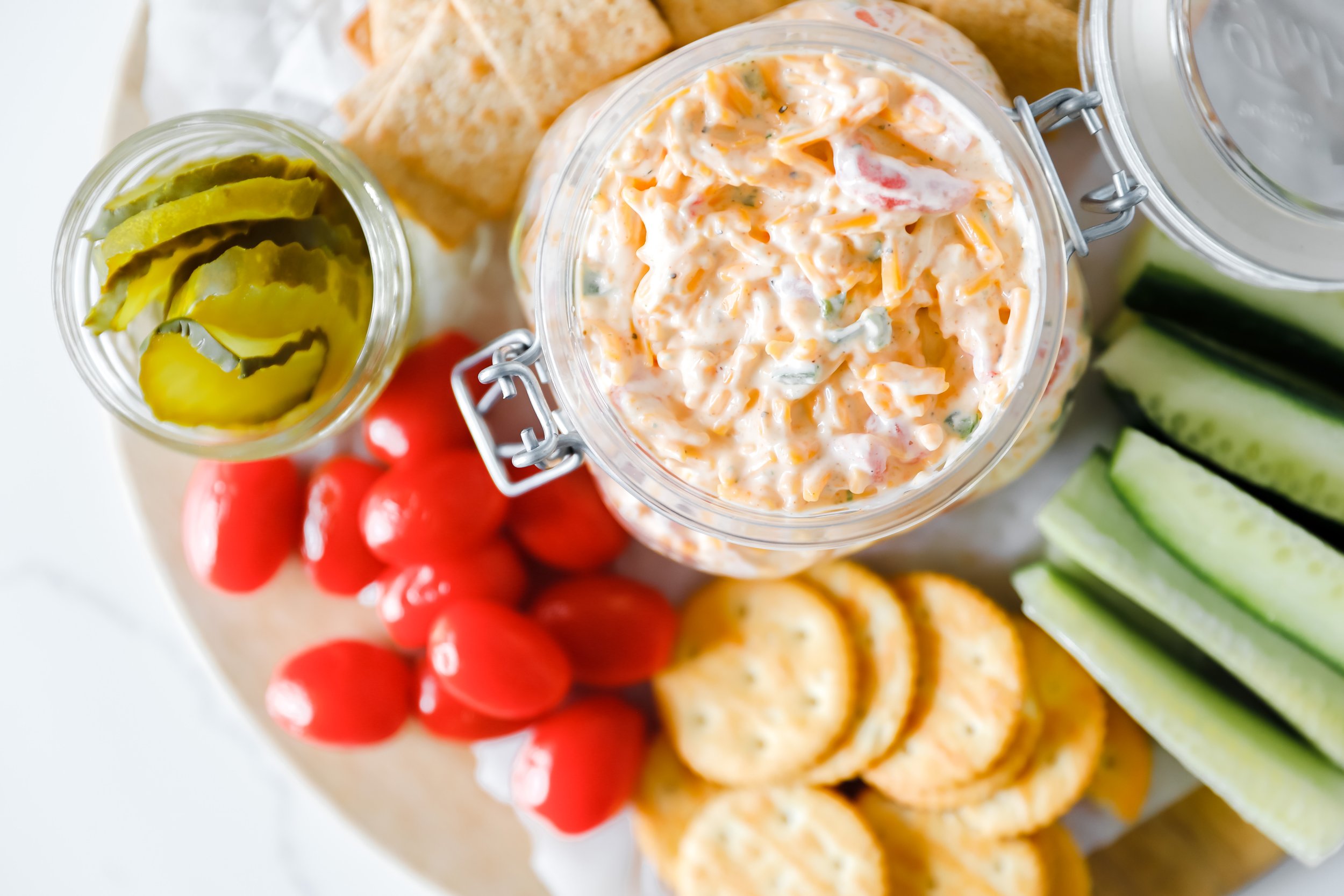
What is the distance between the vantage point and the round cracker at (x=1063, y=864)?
1.17 meters

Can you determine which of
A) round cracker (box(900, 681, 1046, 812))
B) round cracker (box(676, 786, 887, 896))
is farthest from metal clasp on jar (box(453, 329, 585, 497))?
round cracker (box(900, 681, 1046, 812))

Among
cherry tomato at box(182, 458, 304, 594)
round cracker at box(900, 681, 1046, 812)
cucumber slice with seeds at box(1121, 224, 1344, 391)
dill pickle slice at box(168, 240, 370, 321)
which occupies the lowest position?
round cracker at box(900, 681, 1046, 812)

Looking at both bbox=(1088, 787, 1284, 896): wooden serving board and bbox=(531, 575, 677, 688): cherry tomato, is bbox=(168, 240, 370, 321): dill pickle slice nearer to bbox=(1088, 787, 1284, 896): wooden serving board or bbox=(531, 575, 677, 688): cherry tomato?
bbox=(531, 575, 677, 688): cherry tomato

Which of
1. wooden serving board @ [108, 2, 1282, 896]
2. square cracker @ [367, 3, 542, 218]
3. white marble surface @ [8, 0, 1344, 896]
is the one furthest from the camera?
white marble surface @ [8, 0, 1344, 896]

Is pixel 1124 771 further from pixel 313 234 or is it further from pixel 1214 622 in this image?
pixel 313 234

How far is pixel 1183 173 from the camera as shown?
94cm

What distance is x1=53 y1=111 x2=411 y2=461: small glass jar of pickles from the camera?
0.92 m

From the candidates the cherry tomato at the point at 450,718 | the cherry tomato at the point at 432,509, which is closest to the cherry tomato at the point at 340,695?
the cherry tomato at the point at 450,718

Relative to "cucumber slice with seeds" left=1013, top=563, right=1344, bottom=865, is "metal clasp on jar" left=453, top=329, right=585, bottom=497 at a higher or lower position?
higher

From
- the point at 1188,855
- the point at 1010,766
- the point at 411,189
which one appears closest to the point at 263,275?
the point at 411,189

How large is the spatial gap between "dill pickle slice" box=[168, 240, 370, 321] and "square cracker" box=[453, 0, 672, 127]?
291 millimetres

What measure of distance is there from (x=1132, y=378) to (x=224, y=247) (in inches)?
39.1

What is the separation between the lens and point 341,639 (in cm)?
122

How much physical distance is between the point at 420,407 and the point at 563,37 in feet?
1.48
